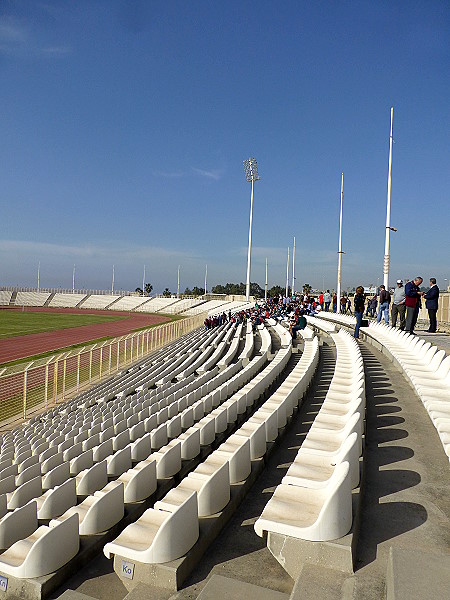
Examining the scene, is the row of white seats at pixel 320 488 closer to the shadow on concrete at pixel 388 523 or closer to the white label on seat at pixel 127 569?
the shadow on concrete at pixel 388 523

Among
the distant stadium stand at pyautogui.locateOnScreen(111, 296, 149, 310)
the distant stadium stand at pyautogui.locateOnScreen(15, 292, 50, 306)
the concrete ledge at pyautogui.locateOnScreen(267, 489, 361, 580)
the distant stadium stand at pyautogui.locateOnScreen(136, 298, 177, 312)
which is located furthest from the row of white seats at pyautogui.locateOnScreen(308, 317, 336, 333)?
the distant stadium stand at pyautogui.locateOnScreen(15, 292, 50, 306)

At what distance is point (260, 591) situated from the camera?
207 centimetres

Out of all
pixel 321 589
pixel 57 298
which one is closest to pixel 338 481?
pixel 321 589

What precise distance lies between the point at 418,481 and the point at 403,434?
1.13 metres

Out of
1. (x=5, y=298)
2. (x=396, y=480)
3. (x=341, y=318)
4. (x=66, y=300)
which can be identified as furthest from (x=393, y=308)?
(x=5, y=298)

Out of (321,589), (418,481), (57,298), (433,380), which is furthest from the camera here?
(57,298)

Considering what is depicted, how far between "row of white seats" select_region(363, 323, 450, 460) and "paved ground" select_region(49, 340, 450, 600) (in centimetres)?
27

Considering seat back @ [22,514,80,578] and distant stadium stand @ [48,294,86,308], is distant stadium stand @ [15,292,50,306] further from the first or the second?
seat back @ [22,514,80,578]

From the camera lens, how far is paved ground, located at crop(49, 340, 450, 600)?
86.3 inches

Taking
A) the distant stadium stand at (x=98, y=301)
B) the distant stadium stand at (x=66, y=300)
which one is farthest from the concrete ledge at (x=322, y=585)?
the distant stadium stand at (x=66, y=300)

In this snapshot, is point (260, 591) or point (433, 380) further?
point (433, 380)

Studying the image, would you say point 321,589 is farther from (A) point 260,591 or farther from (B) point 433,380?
(B) point 433,380

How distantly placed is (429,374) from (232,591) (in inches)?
181

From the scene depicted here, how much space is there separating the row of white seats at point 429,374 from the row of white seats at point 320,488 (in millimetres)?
665
